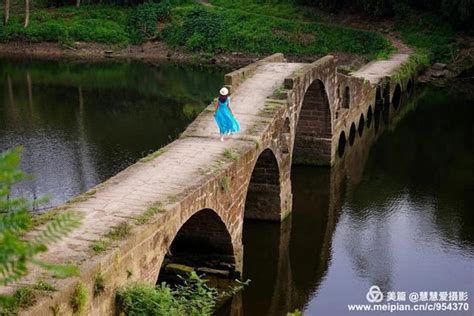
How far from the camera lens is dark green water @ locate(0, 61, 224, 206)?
27.0 meters

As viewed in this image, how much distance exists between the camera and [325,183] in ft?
91.3

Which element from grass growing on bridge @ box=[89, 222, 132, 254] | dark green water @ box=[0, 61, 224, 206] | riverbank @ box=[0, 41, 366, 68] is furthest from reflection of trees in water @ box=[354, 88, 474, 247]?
riverbank @ box=[0, 41, 366, 68]

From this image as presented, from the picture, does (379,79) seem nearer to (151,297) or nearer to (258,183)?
(258,183)

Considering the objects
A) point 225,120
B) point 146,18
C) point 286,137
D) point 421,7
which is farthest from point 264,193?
point 146,18

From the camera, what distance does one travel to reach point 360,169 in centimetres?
2994

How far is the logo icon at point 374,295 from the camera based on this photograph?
1789 cm

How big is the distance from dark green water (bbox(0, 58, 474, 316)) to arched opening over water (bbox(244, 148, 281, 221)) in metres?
0.38

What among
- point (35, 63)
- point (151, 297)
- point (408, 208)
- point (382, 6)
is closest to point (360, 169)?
point (408, 208)

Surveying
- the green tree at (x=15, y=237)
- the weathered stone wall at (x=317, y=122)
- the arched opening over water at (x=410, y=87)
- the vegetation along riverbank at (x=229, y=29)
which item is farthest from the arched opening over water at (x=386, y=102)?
the green tree at (x=15, y=237)

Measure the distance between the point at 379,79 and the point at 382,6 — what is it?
741 inches

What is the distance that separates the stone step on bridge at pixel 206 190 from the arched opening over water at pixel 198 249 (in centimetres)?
2

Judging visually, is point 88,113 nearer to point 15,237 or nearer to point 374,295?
point 374,295

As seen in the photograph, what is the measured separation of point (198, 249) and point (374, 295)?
4611mm

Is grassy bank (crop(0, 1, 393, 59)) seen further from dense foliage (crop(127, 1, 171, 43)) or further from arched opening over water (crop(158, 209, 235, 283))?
arched opening over water (crop(158, 209, 235, 283))
